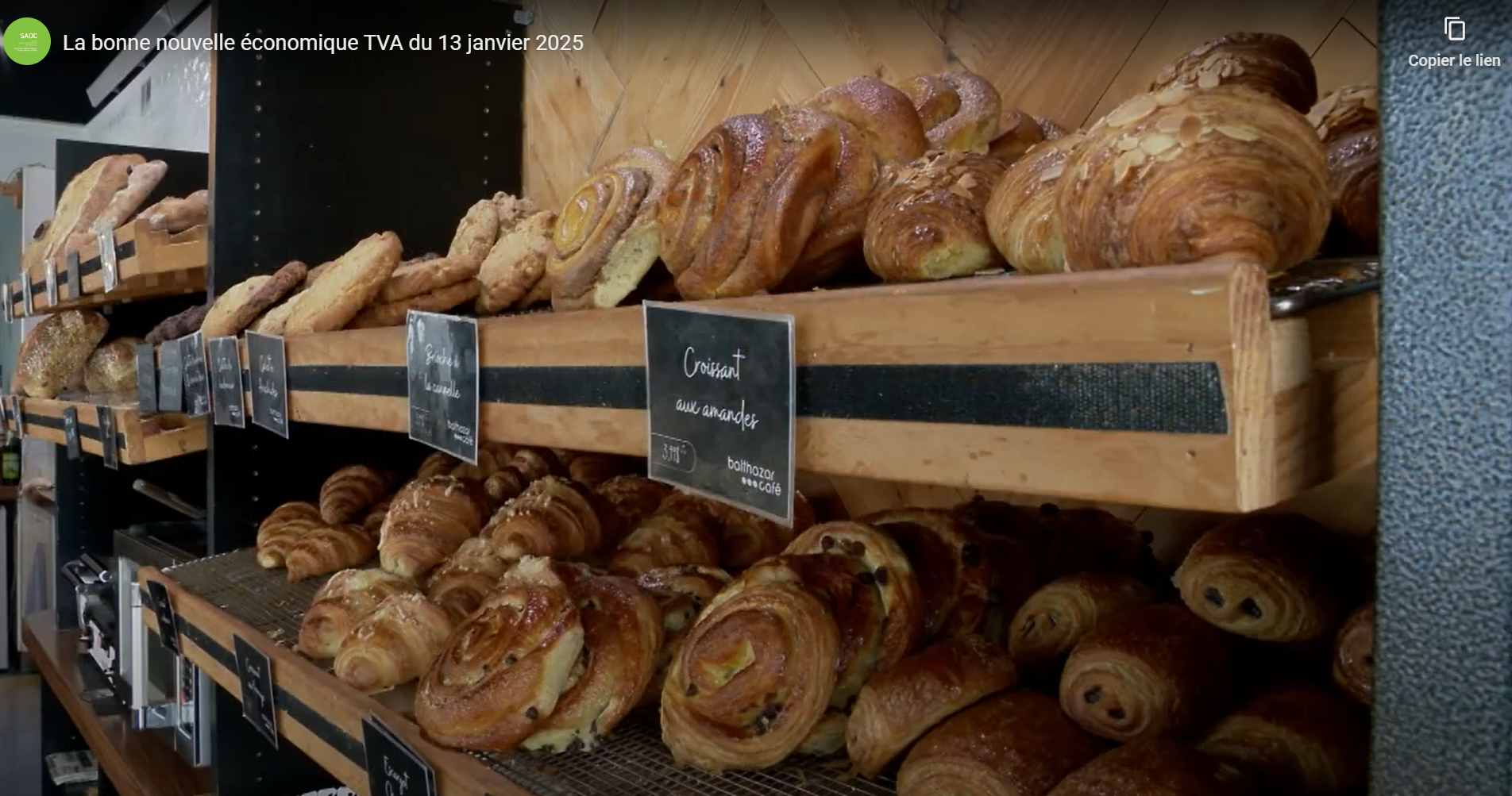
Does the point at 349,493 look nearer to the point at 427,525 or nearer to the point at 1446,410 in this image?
the point at 427,525

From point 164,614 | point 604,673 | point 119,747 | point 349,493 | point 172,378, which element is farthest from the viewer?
point 119,747

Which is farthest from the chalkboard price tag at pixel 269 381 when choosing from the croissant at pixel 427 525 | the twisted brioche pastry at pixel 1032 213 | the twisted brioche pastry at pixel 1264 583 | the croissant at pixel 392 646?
the twisted brioche pastry at pixel 1264 583

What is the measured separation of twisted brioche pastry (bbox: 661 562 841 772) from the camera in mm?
872

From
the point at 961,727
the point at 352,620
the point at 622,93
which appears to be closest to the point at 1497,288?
the point at 961,727

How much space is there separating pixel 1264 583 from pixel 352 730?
3.35 ft

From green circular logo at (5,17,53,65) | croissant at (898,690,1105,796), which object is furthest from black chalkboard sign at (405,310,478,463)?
green circular logo at (5,17,53,65)

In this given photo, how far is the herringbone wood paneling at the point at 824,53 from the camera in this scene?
112 cm

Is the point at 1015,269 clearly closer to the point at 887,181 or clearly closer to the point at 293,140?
the point at 887,181

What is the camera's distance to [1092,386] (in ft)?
1.70

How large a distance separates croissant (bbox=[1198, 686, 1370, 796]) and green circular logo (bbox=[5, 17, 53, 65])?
5481 millimetres

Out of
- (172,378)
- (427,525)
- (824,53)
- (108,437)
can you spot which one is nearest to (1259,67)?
(824,53)

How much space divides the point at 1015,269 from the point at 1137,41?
55cm

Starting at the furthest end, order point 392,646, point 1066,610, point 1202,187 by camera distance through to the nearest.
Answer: point 392,646 < point 1066,610 < point 1202,187

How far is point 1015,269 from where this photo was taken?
0.80m
